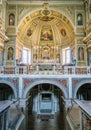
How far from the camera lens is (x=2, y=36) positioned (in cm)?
2209

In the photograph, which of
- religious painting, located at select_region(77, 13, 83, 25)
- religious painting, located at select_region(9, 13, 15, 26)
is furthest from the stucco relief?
religious painting, located at select_region(9, 13, 15, 26)

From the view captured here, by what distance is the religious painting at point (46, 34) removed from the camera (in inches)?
1155

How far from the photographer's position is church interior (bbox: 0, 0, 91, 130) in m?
19.2

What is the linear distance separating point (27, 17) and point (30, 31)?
2778mm

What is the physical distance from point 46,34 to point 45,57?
330 cm

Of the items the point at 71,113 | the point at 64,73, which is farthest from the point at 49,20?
the point at 71,113

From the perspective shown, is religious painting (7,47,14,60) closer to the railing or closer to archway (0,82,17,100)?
archway (0,82,17,100)

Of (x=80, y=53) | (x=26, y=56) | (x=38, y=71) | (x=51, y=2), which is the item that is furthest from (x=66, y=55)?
(x=38, y=71)

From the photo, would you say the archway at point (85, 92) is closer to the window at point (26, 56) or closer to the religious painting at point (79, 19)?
the religious painting at point (79, 19)

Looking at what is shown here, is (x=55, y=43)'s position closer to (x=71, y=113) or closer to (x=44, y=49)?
(x=44, y=49)

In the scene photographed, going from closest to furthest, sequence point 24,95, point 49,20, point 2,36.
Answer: point 24,95 < point 2,36 < point 49,20

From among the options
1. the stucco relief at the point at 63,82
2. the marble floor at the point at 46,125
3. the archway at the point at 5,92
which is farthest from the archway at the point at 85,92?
the archway at the point at 5,92

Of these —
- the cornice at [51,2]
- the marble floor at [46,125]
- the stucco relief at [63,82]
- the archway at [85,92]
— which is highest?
the cornice at [51,2]

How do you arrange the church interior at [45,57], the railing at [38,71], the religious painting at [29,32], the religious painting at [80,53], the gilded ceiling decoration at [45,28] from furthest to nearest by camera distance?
the religious painting at [29,32] < the gilded ceiling decoration at [45,28] < the religious painting at [80,53] < the railing at [38,71] < the church interior at [45,57]
